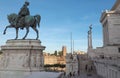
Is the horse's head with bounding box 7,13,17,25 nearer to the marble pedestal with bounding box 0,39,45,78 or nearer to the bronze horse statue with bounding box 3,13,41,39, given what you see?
the bronze horse statue with bounding box 3,13,41,39

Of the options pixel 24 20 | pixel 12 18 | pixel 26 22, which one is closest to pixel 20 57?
pixel 26 22

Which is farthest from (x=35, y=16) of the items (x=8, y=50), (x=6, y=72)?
(x=6, y=72)

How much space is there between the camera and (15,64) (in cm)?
1970

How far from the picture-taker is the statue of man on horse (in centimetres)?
1994

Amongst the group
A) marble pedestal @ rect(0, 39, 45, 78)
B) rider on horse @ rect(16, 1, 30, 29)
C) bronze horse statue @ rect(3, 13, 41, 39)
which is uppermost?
rider on horse @ rect(16, 1, 30, 29)

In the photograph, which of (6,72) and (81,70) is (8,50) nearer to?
(6,72)

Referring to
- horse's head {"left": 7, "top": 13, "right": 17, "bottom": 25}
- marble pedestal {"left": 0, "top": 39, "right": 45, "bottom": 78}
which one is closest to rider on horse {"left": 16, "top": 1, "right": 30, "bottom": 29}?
horse's head {"left": 7, "top": 13, "right": 17, "bottom": 25}

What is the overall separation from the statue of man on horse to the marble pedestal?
876 millimetres

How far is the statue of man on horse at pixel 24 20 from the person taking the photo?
19938 mm

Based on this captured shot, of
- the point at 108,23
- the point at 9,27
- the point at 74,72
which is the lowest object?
the point at 74,72

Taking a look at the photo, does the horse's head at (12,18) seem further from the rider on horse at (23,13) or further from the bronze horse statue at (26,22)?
the rider on horse at (23,13)

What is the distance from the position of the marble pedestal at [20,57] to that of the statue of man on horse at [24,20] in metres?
0.88

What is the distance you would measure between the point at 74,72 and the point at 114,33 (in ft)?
45.3

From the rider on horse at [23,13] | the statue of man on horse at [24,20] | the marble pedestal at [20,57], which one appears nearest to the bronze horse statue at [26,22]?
the statue of man on horse at [24,20]
